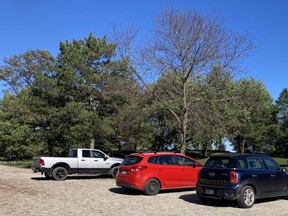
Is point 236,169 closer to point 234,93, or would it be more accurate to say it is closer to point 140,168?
point 140,168

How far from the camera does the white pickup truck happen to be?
18766 millimetres

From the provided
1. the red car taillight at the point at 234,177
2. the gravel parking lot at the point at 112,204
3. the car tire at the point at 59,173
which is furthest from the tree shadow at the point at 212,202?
the car tire at the point at 59,173

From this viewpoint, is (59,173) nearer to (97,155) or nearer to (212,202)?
(97,155)

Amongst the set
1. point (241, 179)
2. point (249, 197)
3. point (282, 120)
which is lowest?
point (249, 197)

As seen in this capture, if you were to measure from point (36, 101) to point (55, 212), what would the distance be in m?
21.7

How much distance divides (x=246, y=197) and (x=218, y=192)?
0.85 meters

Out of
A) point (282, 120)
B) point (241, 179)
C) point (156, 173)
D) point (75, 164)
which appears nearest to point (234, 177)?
point (241, 179)

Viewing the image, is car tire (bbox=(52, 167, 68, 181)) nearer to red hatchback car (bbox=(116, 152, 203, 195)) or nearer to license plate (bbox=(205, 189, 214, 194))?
red hatchback car (bbox=(116, 152, 203, 195))

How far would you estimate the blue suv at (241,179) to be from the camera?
34.7 feet

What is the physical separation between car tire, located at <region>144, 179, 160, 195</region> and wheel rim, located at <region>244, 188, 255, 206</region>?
3743mm

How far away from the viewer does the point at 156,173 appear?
13.4 meters

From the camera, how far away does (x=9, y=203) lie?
35.2 ft

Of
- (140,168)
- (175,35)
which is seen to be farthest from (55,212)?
(175,35)

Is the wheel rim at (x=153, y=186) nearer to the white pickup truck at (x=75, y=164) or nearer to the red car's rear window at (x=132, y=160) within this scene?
the red car's rear window at (x=132, y=160)
